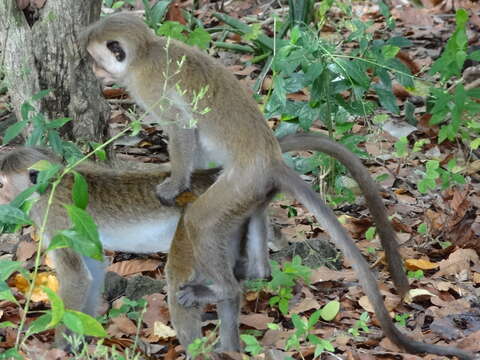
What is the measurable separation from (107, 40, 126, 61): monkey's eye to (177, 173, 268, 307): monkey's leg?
929 mm

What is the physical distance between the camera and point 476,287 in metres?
5.59

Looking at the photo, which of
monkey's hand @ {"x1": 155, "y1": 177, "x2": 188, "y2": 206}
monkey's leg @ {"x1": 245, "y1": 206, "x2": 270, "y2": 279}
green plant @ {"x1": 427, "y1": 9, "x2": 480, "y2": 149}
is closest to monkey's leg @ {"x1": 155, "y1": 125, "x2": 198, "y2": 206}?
monkey's hand @ {"x1": 155, "y1": 177, "x2": 188, "y2": 206}

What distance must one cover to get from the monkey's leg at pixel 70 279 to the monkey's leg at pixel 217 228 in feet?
1.85

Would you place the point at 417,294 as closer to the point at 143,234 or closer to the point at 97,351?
the point at 143,234

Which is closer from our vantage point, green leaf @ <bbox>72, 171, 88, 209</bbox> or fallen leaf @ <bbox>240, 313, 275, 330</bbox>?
green leaf @ <bbox>72, 171, 88, 209</bbox>

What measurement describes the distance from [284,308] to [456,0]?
6.29 metres

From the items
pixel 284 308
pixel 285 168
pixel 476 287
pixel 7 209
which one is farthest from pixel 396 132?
pixel 7 209

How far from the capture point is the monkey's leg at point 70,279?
189 inches

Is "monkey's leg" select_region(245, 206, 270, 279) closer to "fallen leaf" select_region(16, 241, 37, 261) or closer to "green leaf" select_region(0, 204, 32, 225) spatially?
"green leaf" select_region(0, 204, 32, 225)

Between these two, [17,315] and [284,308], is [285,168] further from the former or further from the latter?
[17,315]

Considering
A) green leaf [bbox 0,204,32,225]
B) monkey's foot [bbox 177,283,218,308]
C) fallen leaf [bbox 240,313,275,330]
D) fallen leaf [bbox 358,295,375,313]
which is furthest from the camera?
fallen leaf [bbox 358,295,375,313]

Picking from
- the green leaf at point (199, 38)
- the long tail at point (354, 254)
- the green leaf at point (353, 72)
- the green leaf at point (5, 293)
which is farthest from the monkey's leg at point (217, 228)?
the green leaf at point (199, 38)

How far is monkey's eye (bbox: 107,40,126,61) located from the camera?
4963mm

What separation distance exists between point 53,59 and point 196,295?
209cm
